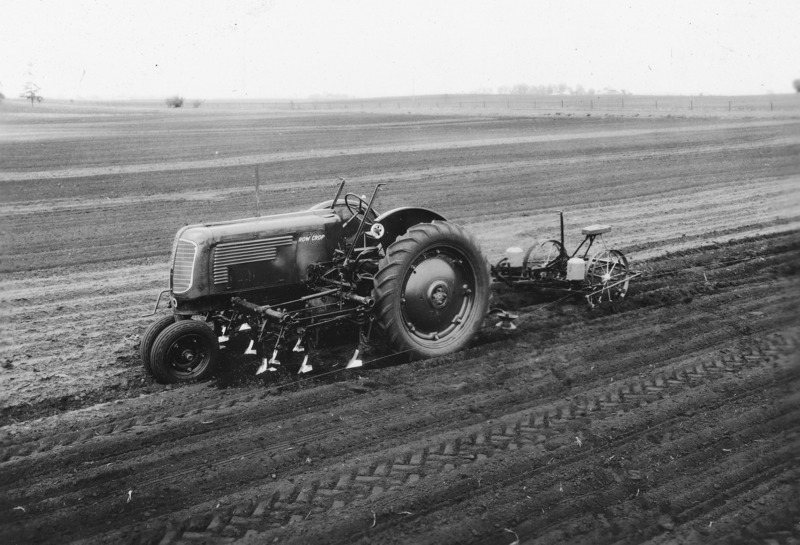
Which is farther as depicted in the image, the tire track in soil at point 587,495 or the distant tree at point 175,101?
the distant tree at point 175,101

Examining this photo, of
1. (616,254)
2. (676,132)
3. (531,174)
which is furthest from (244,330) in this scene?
(676,132)

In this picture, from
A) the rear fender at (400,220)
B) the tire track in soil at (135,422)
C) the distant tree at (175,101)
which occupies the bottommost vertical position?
the tire track in soil at (135,422)

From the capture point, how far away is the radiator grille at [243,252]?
6.61 meters

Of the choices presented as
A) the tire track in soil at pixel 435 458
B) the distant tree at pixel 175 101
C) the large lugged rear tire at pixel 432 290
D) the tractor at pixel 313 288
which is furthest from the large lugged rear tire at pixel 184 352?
the distant tree at pixel 175 101

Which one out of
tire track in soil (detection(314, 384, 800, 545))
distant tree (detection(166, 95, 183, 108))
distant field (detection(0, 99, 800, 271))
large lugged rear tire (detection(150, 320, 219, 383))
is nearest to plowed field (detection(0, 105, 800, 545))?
tire track in soil (detection(314, 384, 800, 545))

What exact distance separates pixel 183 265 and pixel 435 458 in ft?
10.1

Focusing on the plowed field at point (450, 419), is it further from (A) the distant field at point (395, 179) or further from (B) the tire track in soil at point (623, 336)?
(A) the distant field at point (395, 179)

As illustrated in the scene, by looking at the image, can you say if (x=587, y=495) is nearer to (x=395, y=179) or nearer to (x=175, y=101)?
(x=395, y=179)

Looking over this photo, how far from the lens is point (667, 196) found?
1564 centimetres

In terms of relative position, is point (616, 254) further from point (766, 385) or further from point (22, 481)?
point (22, 481)

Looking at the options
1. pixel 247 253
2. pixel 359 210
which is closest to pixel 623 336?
pixel 359 210

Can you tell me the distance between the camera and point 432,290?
6.97 metres

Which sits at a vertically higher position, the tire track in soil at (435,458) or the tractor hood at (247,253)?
the tractor hood at (247,253)

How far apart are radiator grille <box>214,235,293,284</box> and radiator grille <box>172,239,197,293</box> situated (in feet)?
0.72
